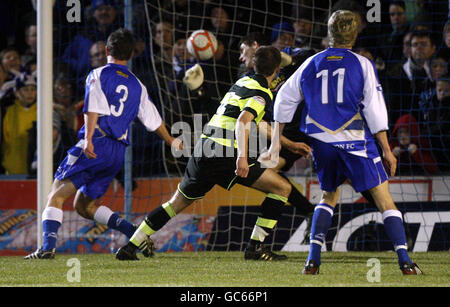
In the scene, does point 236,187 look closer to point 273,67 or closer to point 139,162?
point 139,162

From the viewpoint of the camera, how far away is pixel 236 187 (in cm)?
847

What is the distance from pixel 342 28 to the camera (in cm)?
528

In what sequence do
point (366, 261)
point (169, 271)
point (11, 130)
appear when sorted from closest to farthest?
point (169, 271) → point (366, 261) → point (11, 130)

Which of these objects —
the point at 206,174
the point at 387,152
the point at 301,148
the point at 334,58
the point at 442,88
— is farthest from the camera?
the point at 442,88

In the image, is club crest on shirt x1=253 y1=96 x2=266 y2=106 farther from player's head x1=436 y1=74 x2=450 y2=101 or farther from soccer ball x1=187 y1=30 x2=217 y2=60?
player's head x1=436 y1=74 x2=450 y2=101

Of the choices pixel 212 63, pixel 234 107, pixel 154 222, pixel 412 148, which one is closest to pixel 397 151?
pixel 412 148

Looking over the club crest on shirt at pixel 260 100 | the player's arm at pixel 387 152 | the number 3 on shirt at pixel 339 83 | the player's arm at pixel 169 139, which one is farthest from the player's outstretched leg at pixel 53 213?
the player's arm at pixel 387 152

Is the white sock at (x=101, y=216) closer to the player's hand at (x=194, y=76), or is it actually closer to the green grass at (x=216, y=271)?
the green grass at (x=216, y=271)

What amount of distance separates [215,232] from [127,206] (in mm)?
972

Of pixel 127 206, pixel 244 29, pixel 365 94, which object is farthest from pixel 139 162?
pixel 365 94

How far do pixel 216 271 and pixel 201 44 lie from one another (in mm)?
3073

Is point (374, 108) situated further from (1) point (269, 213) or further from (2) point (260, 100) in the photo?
(1) point (269, 213)

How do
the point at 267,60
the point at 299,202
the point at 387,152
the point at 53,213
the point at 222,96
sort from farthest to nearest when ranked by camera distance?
the point at 222,96, the point at 299,202, the point at 53,213, the point at 267,60, the point at 387,152

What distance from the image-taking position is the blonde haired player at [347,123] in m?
5.23
